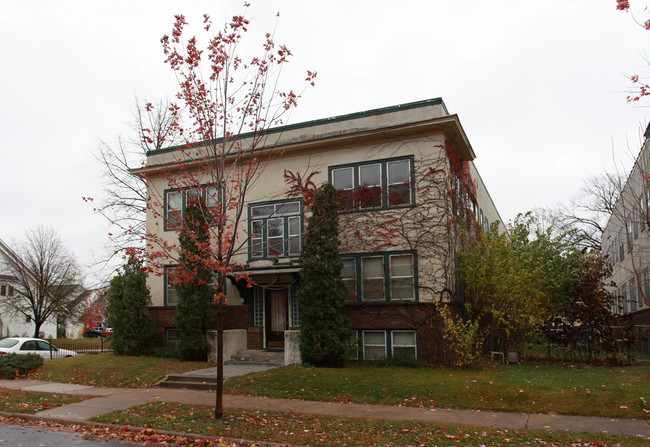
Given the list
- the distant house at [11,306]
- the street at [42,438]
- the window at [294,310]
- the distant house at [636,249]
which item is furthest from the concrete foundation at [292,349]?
the distant house at [11,306]

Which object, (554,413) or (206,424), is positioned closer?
(206,424)

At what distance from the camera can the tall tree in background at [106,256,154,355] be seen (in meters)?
19.2

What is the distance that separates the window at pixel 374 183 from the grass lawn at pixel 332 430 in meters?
8.73

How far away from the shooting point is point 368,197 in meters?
17.4

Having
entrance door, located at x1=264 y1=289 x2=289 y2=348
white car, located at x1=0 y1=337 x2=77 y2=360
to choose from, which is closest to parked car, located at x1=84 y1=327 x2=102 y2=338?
white car, located at x1=0 y1=337 x2=77 y2=360

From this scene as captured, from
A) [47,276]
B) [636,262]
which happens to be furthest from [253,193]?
[47,276]

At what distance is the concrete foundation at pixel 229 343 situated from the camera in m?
17.4

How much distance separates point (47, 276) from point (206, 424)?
3042cm

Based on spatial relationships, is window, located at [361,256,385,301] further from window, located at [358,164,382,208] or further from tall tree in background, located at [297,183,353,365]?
window, located at [358,164,382,208]

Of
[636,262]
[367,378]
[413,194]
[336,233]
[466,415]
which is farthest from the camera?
[636,262]

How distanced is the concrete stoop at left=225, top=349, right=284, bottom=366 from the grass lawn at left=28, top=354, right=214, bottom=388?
1096mm

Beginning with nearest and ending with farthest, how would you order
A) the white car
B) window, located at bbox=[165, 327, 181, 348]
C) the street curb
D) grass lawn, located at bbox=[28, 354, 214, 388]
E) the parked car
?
the street curb → grass lawn, located at bbox=[28, 354, 214, 388] → window, located at bbox=[165, 327, 181, 348] → the white car → the parked car

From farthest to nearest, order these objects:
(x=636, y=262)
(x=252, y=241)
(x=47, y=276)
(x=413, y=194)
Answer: (x=47, y=276), (x=636, y=262), (x=252, y=241), (x=413, y=194)

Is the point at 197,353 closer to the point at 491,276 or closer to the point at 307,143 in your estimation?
the point at 307,143
